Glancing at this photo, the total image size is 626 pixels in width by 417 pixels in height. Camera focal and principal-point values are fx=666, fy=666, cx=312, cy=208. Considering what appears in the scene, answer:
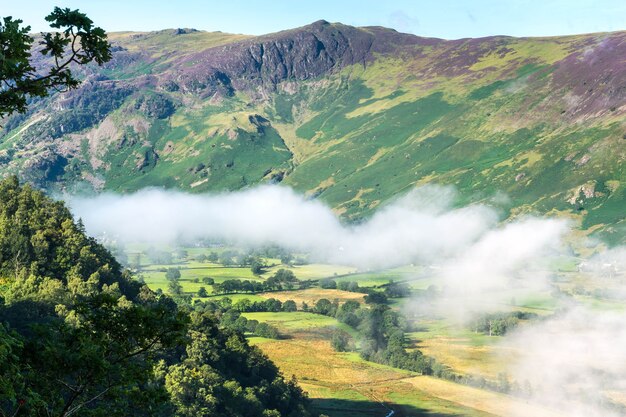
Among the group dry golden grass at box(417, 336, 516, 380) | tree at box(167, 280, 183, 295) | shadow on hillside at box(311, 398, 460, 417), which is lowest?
dry golden grass at box(417, 336, 516, 380)

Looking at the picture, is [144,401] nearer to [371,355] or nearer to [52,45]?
[52,45]

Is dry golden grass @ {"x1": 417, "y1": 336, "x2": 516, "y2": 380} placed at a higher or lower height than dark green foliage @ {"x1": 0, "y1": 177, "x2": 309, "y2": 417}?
lower

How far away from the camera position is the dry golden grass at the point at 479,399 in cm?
10412

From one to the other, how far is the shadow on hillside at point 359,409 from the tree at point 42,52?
282 ft

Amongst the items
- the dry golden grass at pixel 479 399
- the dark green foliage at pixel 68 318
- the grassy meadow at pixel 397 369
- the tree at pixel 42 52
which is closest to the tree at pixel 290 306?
the grassy meadow at pixel 397 369

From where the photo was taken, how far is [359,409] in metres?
106

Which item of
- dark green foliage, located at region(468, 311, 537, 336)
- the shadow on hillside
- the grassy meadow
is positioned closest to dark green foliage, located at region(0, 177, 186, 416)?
the shadow on hillside

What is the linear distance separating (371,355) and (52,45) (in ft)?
429

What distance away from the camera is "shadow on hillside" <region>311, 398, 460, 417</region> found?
10262 centimetres

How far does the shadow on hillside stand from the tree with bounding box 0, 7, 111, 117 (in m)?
86.1

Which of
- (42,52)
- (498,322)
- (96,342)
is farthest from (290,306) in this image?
(42,52)

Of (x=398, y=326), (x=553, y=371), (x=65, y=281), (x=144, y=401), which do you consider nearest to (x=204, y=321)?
(x=65, y=281)

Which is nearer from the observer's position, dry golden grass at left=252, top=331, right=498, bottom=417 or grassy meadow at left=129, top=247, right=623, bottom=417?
dry golden grass at left=252, top=331, right=498, bottom=417

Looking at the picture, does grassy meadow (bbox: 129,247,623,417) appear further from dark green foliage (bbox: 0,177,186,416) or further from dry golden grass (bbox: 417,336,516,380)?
dark green foliage (bbox: 0,177,186,416)
